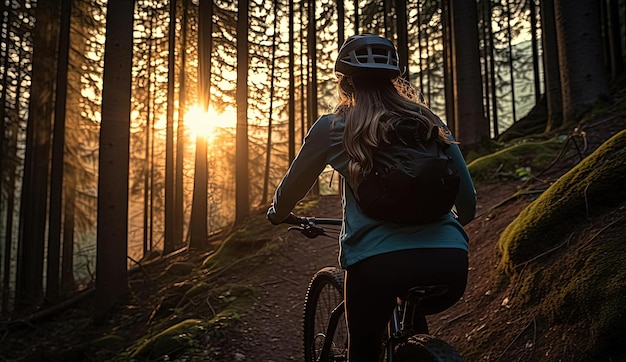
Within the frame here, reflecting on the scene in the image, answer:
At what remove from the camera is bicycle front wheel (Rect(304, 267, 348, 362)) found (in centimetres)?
319

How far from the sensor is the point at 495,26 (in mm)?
21938

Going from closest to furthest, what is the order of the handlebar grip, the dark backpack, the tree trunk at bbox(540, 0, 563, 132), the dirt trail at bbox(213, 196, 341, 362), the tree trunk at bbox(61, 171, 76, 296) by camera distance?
the dark backpack → the handlebar grip → the dirt trail at bbox(213, 196, 341, 362) → the tree trunk at bbox(540, 0, 563, 132) → the tree trunk at bbox(61, 171, 76, 296)

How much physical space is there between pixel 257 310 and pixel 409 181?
222 inches

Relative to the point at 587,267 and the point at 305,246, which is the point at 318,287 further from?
the point at 305,246

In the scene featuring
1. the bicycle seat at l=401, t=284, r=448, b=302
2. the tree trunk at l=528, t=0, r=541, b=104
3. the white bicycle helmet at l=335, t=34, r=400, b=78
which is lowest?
the bicycle seat at l=401, t=284, r=448, b=302

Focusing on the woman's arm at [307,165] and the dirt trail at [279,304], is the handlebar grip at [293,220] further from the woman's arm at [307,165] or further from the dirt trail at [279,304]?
the dirt trail at [279,304]

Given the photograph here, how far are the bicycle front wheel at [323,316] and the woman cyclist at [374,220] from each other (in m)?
0.76

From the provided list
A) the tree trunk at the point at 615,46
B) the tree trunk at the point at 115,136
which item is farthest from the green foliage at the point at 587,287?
the tree trunk at the point at 615,46

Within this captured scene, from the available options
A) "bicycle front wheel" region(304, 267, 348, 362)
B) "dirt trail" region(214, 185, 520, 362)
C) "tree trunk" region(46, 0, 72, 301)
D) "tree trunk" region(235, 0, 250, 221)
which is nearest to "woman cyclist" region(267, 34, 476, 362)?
"bicycle front wheel" region(304, 267, 348, 362)

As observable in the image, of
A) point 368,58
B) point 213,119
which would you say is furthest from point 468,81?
point 213,119

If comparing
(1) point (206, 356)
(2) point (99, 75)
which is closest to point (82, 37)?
(2) point (99, 75)

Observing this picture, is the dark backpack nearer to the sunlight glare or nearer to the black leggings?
the black leggings

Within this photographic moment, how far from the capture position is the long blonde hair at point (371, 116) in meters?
2.23

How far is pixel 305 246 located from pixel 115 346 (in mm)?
3972
